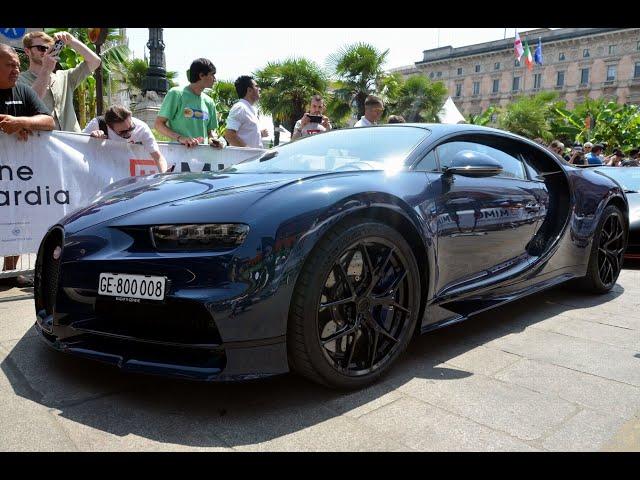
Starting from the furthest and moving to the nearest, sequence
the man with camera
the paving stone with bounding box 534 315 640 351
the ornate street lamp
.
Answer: the ornate street lamp
the man with camera
the paving stone with bounding box 534 315 640 351

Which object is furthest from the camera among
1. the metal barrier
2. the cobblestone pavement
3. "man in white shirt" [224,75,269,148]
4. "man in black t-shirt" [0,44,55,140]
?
"man in white shirt" [224,75,269,148]

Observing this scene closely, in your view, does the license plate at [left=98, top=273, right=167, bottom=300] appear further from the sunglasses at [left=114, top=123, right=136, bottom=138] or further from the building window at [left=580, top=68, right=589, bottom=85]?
the building window at [left=580, top=68, right=589, bottom=85]

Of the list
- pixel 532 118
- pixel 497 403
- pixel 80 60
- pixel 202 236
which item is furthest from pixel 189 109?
pixel 532 118

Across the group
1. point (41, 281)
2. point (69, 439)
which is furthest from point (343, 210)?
point (41, 281)

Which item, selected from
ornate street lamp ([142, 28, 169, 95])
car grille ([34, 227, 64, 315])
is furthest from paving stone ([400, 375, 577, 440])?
ornate street lamp ([142, 28, 169, 95])

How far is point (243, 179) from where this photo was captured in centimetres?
233

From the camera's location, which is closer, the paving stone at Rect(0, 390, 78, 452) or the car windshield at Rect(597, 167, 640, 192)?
the paving stone at Rect(0, 390, 78, 452)

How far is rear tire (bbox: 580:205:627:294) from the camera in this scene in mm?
3916

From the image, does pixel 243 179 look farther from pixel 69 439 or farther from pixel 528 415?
pixel 528 415

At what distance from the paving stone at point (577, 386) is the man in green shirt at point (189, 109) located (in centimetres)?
351

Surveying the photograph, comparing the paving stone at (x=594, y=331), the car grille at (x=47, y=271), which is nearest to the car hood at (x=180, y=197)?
the car grille at (x=47, y=271)

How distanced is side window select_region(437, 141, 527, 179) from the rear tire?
107 centimetres

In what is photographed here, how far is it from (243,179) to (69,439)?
1.21 m

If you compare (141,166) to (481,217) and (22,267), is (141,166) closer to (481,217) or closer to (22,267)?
(22,267)
